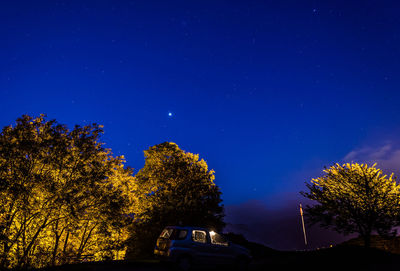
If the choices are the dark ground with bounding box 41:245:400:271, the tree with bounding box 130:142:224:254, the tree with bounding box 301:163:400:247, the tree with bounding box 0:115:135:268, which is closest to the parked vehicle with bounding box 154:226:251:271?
the dark ground with bounding box 41:245:400:271

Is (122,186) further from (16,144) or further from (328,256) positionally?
(328,256)

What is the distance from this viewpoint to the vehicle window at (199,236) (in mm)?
11047

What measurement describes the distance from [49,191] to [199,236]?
33.5ft

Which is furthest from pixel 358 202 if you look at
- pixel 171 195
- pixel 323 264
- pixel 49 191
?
pixel 49 191

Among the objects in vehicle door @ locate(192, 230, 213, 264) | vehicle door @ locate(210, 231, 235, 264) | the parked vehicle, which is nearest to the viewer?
the parked vehicle

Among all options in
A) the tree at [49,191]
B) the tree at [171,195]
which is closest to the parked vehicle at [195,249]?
the tree at [49,191]

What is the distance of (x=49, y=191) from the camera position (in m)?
15.1

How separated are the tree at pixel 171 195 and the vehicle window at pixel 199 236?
943 centimetres

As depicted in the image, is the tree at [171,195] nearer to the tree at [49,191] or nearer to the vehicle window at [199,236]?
the tree at [49,191]

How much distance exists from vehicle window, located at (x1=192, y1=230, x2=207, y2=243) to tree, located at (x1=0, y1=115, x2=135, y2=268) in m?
8.54

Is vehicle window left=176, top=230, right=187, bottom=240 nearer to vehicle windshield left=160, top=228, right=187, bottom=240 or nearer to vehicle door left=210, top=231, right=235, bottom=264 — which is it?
vehicle windshield left=160, top=228, right=187, bottom=240

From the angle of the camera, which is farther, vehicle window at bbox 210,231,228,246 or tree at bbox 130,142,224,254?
tree at bbox 130,142,224,254

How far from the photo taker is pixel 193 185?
2300 cm

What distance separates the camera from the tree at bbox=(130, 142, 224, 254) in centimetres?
2045
